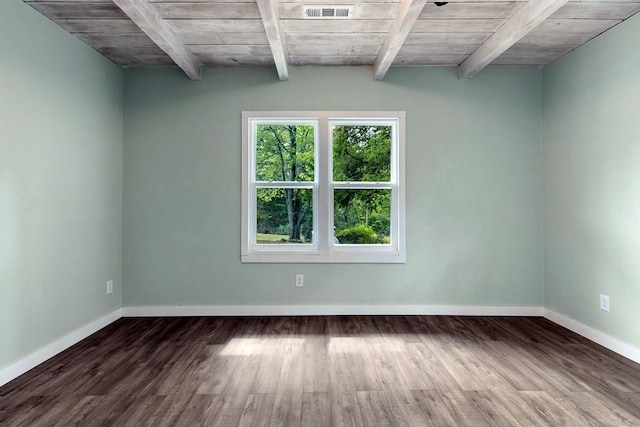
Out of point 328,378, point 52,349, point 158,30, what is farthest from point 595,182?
point 52,349

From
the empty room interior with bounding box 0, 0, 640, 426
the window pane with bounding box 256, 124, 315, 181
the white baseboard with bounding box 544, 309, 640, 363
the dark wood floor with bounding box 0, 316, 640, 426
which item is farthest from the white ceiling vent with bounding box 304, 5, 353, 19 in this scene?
the white baseboard with bounding box 544, 309, 640, 363

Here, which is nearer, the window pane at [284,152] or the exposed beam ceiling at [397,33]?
the exposed beam ceiling at [397,33]

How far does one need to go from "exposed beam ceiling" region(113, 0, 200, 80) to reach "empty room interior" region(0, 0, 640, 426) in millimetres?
25

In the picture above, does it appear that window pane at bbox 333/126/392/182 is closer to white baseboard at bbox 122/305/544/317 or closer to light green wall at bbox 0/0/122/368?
white baseboard at bbox 122/305/544/317

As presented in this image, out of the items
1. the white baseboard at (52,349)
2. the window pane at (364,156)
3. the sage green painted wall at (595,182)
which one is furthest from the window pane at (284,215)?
the sage green painted wall at (595,182)

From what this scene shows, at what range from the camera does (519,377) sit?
7.90 feet

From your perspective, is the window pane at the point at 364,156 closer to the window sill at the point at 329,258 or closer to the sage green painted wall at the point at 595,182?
the window sill at the point at 329,258

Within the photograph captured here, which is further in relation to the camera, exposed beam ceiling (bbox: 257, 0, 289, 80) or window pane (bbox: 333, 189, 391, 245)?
window pane (bbox: 333, 189, 391, 245)

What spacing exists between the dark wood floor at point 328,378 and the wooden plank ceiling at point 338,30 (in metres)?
2.47

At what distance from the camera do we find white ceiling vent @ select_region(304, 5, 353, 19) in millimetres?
2643

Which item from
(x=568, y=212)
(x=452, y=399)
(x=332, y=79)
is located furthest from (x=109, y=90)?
(x=568, y=212)

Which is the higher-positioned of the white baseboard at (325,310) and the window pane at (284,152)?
the window pane at (284,152)

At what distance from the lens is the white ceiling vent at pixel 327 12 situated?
2.64 metres

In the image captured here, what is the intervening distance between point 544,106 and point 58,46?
4.48m
